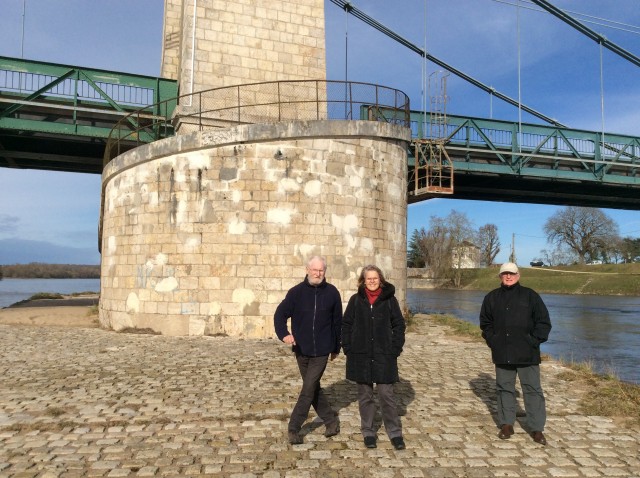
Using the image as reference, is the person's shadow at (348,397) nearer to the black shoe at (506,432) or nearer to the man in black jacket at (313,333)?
the man in black jacket at (313,333)

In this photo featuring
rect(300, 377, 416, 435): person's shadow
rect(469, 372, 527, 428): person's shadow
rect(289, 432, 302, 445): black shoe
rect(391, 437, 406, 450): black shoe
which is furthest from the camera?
rect(469, 372, 527, 428): person's shadow

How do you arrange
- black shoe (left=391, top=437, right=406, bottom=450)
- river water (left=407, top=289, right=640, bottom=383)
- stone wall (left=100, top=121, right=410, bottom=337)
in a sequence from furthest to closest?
river water (left=407, top=289, right=640, bottom=383) → stone wall (left=100, top=121, right=410, bottom=337) → black shoe (left=391, top=437, right=406, bottom=450)

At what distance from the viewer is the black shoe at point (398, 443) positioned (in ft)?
13.8

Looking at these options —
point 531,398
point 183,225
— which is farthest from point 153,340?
point 531,398

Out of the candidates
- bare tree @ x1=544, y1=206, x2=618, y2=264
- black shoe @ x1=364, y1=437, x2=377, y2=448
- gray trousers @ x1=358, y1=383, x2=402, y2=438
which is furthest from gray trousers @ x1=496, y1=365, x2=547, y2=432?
bare tree @ x1=544, y1=206, x2=618, y2=264

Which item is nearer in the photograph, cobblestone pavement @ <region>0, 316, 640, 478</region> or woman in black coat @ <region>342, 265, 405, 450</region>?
cobblestone pavement @ <region>0, 316, 640, 478</region>

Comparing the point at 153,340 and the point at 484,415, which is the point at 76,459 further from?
the point at 153,340

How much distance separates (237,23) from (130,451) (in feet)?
41.4

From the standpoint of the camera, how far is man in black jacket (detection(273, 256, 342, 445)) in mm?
4453

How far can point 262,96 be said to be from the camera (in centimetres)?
1397

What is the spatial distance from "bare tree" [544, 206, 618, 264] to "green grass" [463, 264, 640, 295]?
7550mm

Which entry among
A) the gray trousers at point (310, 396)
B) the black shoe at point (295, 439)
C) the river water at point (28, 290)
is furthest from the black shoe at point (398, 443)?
the river water at point (28, 290)

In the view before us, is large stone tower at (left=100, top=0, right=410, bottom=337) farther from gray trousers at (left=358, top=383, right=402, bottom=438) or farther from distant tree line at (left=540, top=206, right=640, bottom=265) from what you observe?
distant tree line at (left=540, top=206, right=640, bottom=265)

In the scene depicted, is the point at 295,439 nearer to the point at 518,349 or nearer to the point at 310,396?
the point at 310,396
